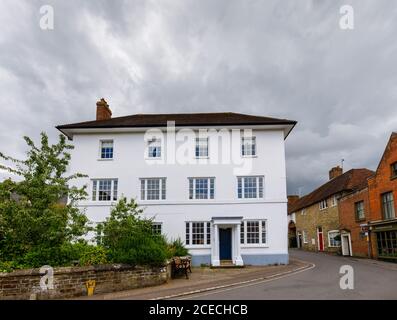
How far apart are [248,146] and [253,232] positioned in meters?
5.65

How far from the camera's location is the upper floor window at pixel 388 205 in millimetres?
21928

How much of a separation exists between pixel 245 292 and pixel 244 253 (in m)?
9.48

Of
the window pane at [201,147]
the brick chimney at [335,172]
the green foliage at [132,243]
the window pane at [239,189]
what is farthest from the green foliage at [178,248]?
the brick chimney at [335,172]

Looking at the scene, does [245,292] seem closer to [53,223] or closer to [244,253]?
[53,223]

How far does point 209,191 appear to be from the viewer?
21062 millimetres

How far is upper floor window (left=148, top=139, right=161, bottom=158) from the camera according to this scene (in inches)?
859

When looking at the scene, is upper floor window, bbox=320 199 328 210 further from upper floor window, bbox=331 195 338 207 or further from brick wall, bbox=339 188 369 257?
brick wall, bbox=339 188 369 257

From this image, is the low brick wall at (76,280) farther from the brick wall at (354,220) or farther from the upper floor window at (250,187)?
the brick wall at (354,220)

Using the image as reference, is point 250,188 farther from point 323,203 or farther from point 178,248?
point 323,203

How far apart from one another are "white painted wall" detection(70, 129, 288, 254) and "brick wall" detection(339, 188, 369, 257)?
29.7 ft

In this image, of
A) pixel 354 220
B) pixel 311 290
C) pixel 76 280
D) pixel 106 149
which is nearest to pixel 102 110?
pixel 106 149

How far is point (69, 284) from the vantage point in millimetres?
10438

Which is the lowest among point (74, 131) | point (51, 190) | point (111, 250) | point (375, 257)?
point (375, 257)
